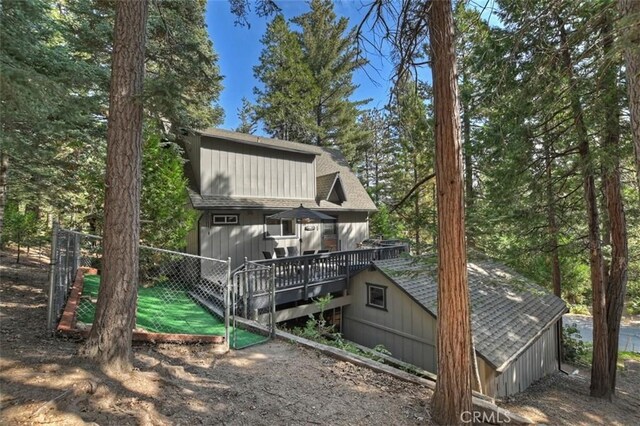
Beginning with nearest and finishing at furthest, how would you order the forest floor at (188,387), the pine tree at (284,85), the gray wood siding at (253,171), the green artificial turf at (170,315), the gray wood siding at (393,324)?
the forest floor at (188,387), the green artificial turf at (170,315), the gray wood siding at (393,324), the gray wood siding at (253,171), the pine tree at (284,85)

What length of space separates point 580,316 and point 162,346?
75.8 feet

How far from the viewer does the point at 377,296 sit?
10289 mm

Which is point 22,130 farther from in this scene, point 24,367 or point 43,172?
point 24,367

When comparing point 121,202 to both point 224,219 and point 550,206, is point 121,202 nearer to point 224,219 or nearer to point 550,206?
point 224,219

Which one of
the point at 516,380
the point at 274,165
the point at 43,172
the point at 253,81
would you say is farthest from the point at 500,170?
the point at 253,81

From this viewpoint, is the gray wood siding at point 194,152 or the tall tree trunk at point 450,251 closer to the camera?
the tall tree trunk at point 450,251

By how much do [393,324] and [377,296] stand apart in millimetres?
1018

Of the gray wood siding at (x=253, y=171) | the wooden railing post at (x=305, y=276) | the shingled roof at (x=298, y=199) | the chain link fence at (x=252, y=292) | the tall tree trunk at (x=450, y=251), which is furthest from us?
the gray wood siding at (x=253, y=171)

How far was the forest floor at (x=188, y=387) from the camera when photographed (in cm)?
264

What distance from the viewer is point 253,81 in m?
23.5

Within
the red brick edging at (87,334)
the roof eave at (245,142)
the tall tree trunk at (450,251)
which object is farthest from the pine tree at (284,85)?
the tall tree trunk at (450,251)

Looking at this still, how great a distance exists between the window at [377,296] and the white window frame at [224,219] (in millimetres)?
4964

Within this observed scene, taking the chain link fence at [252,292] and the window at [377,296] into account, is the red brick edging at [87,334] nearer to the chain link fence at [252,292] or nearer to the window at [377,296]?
the chain link fence at [252,292]

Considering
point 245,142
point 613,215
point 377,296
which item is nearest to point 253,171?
point 245,142
